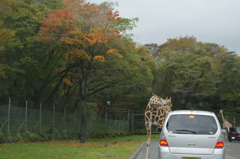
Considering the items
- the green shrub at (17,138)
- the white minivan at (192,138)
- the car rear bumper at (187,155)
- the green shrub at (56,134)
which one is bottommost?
the green shrub at (56,134)

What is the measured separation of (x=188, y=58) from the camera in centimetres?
4984

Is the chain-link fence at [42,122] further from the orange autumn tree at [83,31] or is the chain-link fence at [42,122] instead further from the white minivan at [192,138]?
the white minivan at [192,138]

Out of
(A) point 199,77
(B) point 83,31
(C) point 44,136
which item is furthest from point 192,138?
(A) point 199,77

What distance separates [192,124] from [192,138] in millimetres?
432

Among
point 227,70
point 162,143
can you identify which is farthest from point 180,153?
point 227,70

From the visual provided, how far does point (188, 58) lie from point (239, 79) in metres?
9.36

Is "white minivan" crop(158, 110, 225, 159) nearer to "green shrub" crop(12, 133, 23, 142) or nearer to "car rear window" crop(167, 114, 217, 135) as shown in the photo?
"car rear window" crop(167, 114, 217, 135)

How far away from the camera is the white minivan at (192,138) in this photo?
9703 mm

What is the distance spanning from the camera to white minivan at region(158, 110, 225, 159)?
9.70 m

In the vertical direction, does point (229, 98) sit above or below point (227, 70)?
below

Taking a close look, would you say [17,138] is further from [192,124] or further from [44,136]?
[192,124]

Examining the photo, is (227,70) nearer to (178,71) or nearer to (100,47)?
(178,71)

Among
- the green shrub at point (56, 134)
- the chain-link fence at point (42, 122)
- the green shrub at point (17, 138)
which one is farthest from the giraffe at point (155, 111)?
the green shrub at point (56, 134)

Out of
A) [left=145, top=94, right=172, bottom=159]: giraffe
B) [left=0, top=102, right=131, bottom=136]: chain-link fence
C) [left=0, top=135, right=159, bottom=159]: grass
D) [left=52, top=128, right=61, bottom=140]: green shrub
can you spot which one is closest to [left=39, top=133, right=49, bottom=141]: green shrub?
[left=0, top=102, right=131, bottom=136]: chain-link fence
